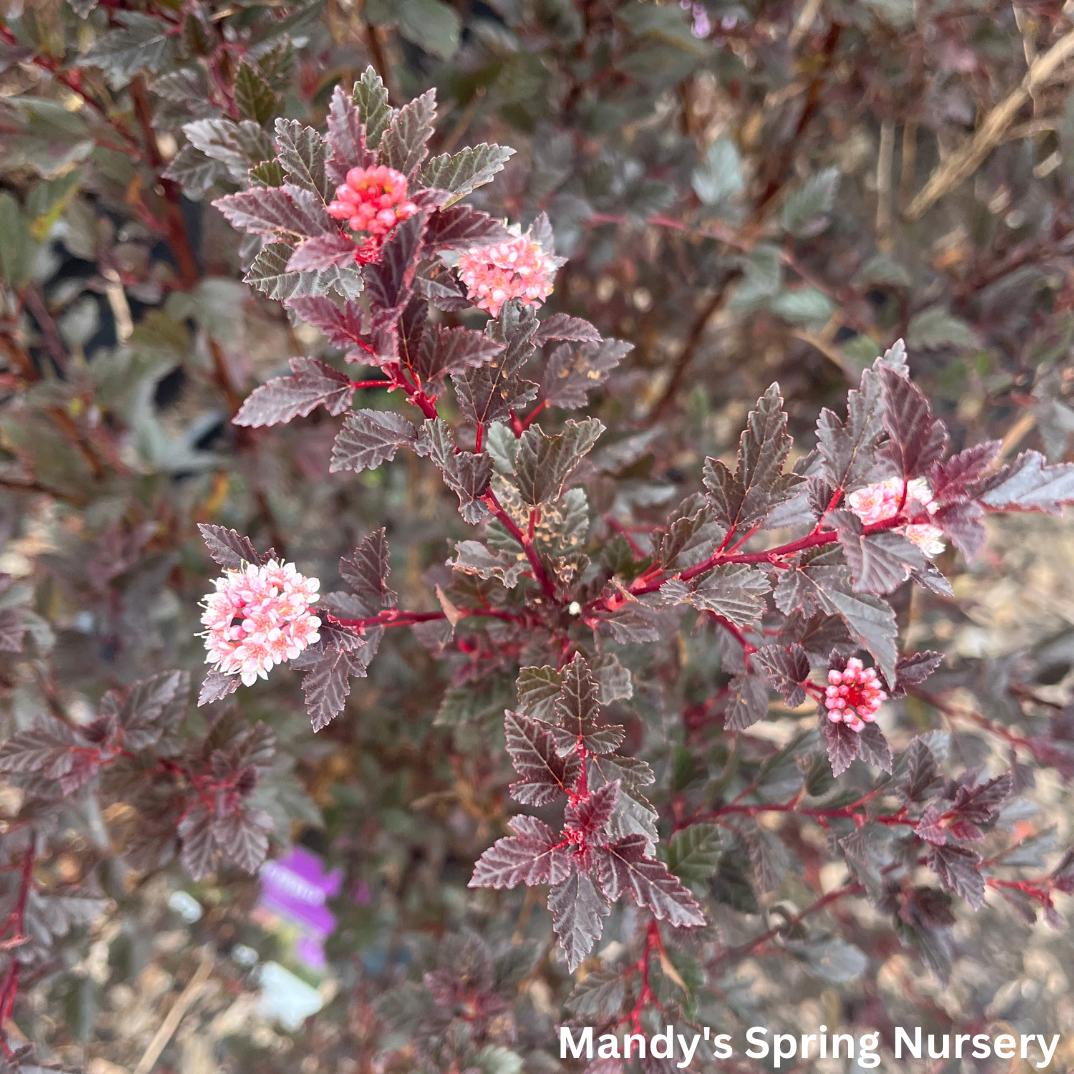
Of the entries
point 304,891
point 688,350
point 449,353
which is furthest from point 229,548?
point 304,891

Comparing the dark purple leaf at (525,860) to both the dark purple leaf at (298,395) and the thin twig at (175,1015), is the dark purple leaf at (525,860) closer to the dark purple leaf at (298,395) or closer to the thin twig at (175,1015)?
the dark purple leaf at (298,395)

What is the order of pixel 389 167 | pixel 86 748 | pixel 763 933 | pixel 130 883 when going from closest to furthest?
pixel 389 167, pixel 86 748, pixel 763 933, pixel 130 883

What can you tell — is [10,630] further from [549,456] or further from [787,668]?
[787,668]


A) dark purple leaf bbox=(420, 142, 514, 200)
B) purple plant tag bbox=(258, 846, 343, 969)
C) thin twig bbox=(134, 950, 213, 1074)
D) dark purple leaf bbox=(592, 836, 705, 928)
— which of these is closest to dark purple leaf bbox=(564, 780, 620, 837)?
dark purple leaf bbox=(592, 836, 705, 928)

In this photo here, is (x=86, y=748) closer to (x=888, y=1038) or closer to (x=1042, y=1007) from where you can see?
(x=888, y=1038)

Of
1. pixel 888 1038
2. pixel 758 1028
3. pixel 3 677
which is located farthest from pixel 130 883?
pixel 888 1038
